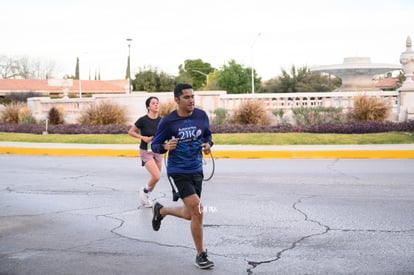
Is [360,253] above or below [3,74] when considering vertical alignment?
below

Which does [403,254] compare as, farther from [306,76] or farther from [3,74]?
[3,74]

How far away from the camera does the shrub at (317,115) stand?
22.8 metres

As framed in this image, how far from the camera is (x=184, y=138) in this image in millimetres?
5930

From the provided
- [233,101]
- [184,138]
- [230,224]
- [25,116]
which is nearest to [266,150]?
[233,101]

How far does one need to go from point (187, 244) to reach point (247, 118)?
17303 mm

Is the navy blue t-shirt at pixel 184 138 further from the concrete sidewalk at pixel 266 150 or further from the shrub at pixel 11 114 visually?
the shrub at pixel 11 114

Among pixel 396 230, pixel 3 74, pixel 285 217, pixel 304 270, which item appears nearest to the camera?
pixel 304 270

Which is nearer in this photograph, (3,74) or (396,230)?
(396,230)

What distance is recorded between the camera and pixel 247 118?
23781mm

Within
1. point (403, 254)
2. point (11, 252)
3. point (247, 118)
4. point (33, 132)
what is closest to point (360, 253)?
point (403, 254)

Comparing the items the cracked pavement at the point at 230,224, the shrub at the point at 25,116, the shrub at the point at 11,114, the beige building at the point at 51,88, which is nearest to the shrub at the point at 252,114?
the cracked pavement at the point at 230,224

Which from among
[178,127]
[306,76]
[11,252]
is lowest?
[11,252]

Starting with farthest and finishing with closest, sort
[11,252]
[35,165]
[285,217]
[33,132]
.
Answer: [33,132] < [35,165] < [285,217] < [11,252]

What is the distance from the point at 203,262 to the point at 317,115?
59.0ft
